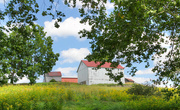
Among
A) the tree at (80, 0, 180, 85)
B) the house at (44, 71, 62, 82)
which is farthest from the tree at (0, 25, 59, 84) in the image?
the house at (44, 71, 62, 82)

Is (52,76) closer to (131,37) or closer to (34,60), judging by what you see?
(34,60)

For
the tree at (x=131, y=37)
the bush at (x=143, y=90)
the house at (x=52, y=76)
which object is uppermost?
the tree at (x=131, y=37)

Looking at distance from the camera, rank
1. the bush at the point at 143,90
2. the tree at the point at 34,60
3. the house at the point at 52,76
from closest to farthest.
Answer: the bush at the point at 143,90, the tree at the point at 34,60, the house at the point at 52,76

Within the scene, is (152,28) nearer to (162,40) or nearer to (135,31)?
(162,40)

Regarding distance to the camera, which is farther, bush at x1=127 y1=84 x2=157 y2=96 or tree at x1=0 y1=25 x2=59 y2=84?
tree at x1=0 y1=25 x2=59 y2=84

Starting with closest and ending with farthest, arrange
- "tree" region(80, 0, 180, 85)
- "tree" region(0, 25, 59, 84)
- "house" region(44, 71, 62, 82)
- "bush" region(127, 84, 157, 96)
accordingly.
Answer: "tree" region(80, 0, 180, 85) < "bush" region(127, 84, 157, 96) < "tree" region(0, 25, 59, 84) < "house" region(44, 71, 62, 82)

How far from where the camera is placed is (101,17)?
8359mm

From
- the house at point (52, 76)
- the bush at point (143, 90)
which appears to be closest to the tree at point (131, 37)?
the bush at point (143, 90)

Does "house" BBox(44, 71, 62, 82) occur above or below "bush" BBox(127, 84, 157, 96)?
above

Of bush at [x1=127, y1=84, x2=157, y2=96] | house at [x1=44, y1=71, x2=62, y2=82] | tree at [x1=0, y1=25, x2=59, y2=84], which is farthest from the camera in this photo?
house at [x1=44, y1=71, x2=62, y2=82]

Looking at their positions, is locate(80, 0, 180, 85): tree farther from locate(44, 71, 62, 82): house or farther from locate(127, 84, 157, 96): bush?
locate(44, 71, 62, 82): house

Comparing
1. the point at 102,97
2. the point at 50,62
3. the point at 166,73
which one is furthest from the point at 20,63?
the point at 166,73

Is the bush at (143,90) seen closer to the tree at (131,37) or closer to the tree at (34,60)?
the tree at (131,37)

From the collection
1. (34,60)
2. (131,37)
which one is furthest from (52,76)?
(131,37)
